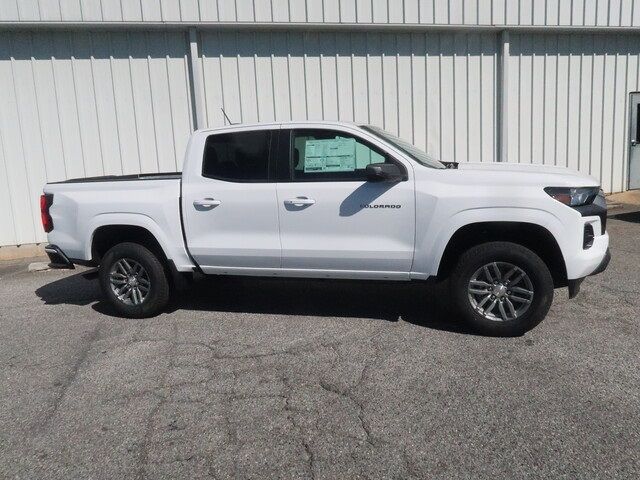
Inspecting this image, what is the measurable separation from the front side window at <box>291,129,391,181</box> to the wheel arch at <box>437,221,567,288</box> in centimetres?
95

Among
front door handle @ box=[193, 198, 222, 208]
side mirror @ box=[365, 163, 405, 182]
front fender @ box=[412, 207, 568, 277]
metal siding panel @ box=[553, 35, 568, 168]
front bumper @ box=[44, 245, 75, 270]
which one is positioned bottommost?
front bumper @ box=[44, 245, 75, 270]

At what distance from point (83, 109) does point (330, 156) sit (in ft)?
19.8

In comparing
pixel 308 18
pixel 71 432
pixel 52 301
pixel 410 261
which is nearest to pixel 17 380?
pixel 71 432

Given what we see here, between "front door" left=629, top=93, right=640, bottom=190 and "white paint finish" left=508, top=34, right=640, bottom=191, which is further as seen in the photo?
"front door" left=629, top=93, right=640, bottom=190

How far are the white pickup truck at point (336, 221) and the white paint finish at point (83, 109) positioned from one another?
151 inches

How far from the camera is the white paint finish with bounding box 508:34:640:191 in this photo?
33.5 ft

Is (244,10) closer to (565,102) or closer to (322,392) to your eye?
(565,102)

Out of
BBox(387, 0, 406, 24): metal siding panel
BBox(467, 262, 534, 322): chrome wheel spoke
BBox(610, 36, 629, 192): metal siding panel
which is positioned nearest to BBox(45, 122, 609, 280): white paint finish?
BBox(467, 262, 534, 322): chrome wheel spoke

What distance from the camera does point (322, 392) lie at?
3.84 metres

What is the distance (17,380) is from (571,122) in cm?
1003

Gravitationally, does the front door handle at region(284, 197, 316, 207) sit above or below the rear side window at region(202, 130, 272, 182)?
below

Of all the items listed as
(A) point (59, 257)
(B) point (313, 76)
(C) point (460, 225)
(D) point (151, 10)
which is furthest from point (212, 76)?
(C) point (460, 225)

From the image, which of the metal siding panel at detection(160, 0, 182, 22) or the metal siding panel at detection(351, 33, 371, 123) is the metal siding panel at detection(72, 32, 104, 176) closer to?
the metal siding panel at detection(160, 0, 182, 22)

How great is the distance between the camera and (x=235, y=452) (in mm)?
3154
